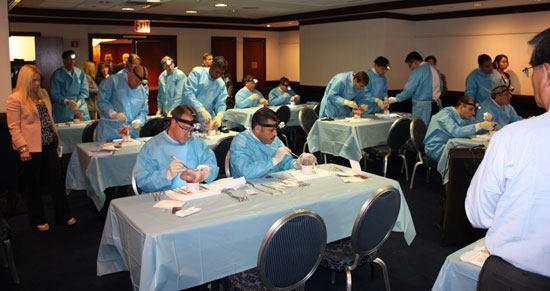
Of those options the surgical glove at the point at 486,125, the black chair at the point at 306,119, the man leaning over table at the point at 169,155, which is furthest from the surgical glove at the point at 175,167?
the black chair at the point at 306,119

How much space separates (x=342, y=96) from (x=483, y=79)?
222 cm

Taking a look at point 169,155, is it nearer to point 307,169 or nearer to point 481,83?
point 307,169

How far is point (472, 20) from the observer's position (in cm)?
888

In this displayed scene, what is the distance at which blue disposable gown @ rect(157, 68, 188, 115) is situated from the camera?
7273 millimetres

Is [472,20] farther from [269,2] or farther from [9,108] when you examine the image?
[9,108]

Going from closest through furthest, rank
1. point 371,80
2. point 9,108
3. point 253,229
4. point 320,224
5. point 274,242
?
point 274,242 < point 320,224 < point 253,229 < point 9,108 < point 371,80

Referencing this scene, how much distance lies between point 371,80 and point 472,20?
3600mm

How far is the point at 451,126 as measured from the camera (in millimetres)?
4648

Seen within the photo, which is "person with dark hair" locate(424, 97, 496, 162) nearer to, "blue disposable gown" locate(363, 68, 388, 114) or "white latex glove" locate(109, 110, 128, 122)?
"blue disposable gown" locate(363, 68, 388, 114)

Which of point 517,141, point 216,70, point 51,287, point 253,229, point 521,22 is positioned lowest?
point 51,287

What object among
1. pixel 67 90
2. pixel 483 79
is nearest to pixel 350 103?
pixel 483 79

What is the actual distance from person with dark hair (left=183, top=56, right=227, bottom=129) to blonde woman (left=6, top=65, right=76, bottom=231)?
1717 millimetres

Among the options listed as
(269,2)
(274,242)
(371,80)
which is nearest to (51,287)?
(274,242)

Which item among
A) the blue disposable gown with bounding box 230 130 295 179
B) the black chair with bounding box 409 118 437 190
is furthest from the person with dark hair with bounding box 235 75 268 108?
the blue disposable gown with bounding box 230 130 295 179
